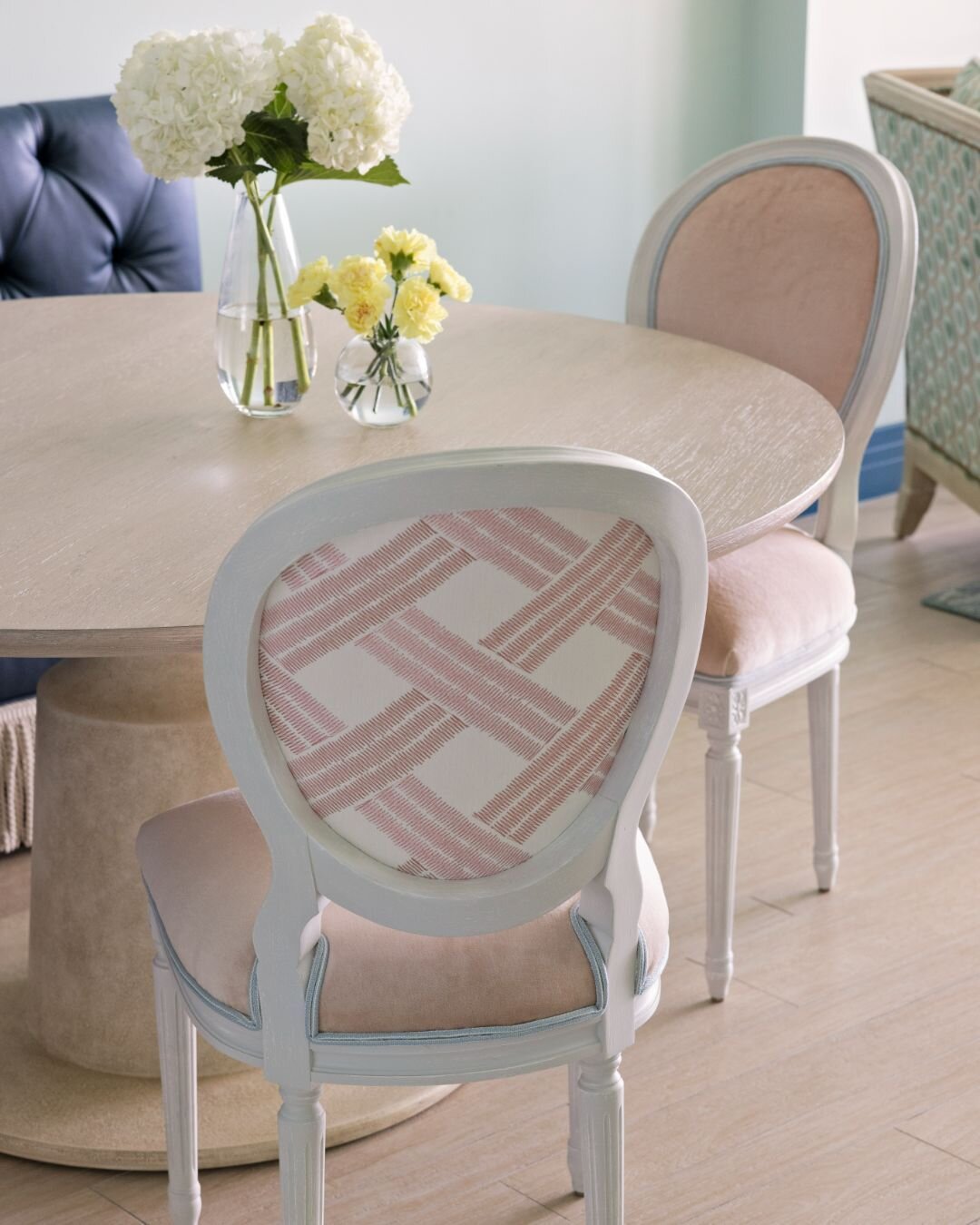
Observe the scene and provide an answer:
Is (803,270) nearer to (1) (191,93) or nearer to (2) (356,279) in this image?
(2) (356,279)

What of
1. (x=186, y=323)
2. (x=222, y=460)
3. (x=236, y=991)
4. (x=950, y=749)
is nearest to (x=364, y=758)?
(x=236, y=991)

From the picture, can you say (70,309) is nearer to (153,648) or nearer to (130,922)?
(130,922)

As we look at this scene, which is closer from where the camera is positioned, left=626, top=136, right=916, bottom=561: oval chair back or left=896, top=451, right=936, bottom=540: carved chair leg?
left=626, top=136, right=916, bottom=561: oval chair back

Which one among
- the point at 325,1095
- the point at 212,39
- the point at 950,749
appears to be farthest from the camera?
the point at 950,749

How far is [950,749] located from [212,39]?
68.4 inches

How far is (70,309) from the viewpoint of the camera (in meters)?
2.27

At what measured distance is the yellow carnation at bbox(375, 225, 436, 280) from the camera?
169 cm

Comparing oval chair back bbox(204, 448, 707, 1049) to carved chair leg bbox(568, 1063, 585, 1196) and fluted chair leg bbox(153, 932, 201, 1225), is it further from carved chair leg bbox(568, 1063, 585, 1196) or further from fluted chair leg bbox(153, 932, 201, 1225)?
carved chair leg bbox(568, 1063, 585, 1196)

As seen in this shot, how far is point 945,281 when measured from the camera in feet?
11.3

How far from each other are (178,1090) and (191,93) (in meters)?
0.94

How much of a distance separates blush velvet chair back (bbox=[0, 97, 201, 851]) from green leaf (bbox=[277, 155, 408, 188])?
0.99 meters

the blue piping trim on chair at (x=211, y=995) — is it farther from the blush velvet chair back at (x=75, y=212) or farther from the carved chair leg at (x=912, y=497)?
the carved chair leg at (x=912, y=497)

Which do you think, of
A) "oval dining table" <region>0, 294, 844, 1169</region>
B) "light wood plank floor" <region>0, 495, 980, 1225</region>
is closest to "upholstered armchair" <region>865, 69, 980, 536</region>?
"light wood plank floor" <region>0, 495, 980, 1225</region>

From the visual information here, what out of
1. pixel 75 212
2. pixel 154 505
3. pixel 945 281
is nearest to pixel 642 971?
pixel 154 505
